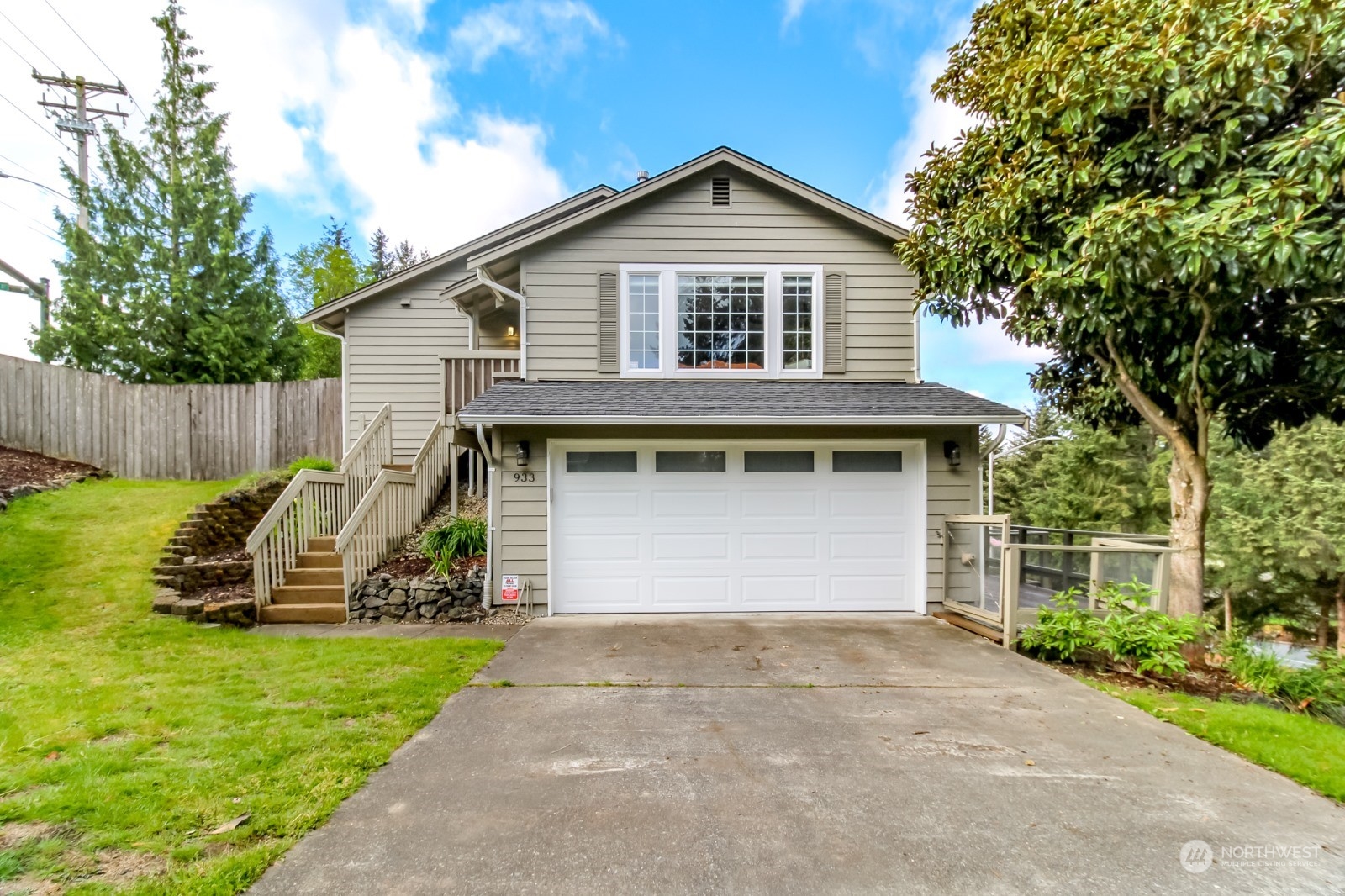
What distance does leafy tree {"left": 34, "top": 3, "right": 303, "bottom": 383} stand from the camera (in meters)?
12.1

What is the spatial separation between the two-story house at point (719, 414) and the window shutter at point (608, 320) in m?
0.02

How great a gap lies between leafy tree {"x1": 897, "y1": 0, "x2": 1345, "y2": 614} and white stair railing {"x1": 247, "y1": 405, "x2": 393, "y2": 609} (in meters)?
7.82

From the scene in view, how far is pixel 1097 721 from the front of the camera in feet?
12.7

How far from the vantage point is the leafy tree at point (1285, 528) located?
12742mm

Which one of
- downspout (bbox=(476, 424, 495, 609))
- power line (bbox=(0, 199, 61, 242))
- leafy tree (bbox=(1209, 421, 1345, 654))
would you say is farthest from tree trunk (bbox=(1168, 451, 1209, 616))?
power line (bbox=(0, 199, 61, 242))

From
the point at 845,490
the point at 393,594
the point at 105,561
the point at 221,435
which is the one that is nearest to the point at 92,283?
the point at 221,435

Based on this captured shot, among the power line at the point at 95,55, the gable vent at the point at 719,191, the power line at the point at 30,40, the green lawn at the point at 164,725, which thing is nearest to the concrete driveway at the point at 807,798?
the green lawn at the point at 164,725

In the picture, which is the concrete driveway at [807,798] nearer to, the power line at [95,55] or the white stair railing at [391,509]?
the white stair railing at [391,509]

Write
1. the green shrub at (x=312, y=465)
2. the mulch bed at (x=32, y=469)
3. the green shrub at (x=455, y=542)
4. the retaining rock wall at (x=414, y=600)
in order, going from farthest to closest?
the green shrub at (x=312, y=465), the mulch bed at (x=32, y=469), the green shrub at (x=455, y=542), the retaining rock wall at (x=414, y=600)

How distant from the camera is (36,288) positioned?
13.0 metres

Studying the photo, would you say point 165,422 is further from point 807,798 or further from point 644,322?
point 807,798

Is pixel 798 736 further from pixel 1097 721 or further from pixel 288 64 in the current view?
pixel 288 64

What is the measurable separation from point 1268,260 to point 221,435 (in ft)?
49.0

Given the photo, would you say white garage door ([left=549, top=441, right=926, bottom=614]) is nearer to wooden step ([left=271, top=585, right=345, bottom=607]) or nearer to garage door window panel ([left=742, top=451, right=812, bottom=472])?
garage door window panel ([left=742, top=451, right=812, bottom=472])
